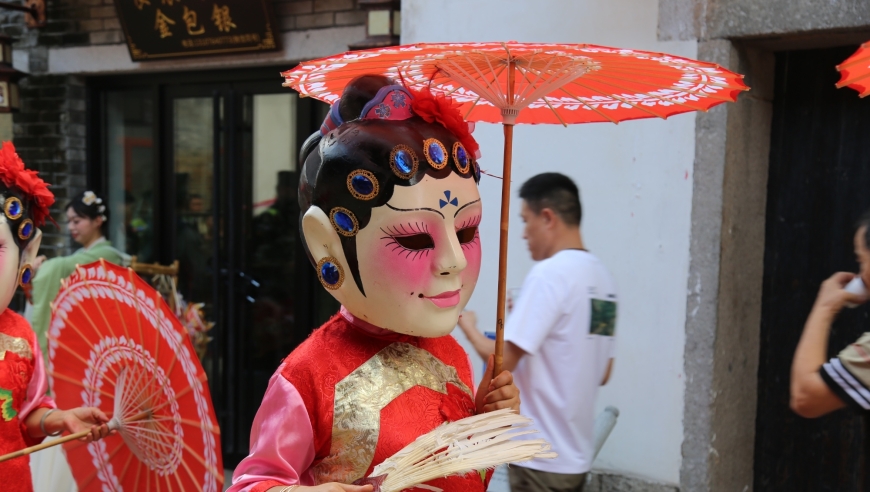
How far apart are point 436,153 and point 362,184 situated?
0.18 meters

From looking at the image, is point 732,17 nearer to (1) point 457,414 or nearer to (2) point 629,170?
(2) point 629,170

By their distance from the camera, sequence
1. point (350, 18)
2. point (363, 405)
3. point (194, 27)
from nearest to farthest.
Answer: point (363, 405), point (350, 18), point (194, 27)

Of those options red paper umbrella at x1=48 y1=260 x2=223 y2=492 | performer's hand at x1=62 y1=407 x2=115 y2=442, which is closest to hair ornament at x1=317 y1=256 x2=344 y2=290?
red paper umbrella at x1=48 y1=260 x2=223 y2=492

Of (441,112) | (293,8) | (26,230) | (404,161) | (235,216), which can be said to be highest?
(293,8)

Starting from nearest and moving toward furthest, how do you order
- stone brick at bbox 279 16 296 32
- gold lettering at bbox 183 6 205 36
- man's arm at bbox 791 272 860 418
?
man's arm at bbox 791 272 860 418
stone brick at bbox 279 16 296 32
gold lettering at bbox 183 6 205 36

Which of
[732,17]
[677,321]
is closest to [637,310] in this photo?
[677,321]

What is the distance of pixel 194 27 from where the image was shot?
523cm

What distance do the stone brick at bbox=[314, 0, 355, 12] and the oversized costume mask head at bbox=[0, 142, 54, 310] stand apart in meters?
2.43

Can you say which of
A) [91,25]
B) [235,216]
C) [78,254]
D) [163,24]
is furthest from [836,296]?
[91,25]

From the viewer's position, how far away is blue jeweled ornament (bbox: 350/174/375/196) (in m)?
1.77

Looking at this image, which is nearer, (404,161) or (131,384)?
(404,161)

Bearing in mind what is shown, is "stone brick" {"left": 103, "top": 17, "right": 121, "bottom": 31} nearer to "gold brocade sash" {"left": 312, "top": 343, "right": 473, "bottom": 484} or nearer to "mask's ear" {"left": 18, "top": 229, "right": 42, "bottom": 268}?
"mask's ear" {"left": 18, "top": 229, "right": 42, "bottom": 268}

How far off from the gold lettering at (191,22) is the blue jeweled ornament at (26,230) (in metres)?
2.74

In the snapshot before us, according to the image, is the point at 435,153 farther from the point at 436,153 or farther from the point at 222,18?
the point at 222,18
